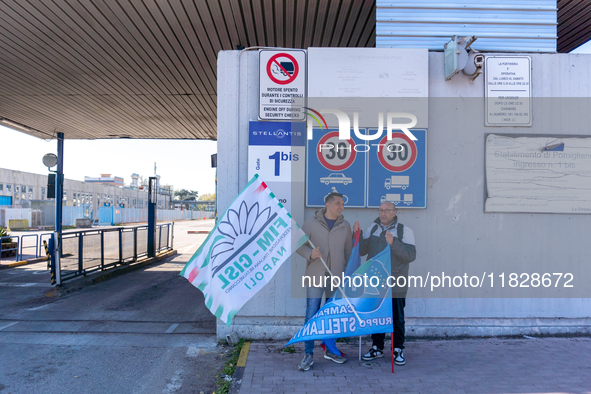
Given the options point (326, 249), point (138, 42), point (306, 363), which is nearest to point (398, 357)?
point (306, 363)

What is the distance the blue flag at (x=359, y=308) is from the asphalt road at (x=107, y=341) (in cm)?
136

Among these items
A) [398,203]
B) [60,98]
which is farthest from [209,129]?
[398,203]

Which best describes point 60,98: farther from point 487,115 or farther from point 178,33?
point 487,115

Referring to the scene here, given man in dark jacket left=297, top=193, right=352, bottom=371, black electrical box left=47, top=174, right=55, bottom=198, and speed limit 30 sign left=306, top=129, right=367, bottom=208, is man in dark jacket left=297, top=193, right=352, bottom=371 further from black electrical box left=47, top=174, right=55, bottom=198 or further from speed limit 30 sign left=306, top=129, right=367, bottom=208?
black electrical box left=47, top=174, right=55, bottom=198

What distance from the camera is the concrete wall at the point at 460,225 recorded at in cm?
532

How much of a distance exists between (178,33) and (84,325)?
5718mm

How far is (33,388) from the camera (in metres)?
4.02

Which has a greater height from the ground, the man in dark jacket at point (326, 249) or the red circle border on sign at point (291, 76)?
the red circle border on sign at point (291, 76)

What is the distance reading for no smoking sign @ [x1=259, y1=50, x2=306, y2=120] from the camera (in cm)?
533

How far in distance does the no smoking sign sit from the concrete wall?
0.17m

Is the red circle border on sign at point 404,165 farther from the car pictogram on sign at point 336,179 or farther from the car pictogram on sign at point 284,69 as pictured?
the car pictogram on sign at point 284,69

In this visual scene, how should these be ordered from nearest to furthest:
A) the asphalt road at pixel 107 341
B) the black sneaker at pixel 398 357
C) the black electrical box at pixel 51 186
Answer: the asphalt road at pixel 107 341 < the black sneaker at pixel 398 357 < the black electrical box at pixel 51 186

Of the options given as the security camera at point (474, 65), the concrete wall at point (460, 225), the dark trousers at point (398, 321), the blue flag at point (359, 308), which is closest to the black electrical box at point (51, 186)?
the concrete wall at point (460, 225)

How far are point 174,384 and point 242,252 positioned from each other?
1.62m
